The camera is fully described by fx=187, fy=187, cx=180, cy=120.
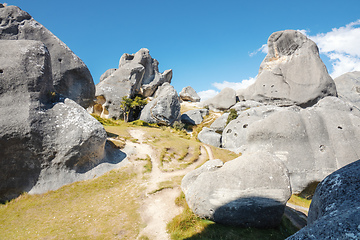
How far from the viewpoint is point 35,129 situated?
1050cm

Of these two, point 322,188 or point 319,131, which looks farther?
point 319,131

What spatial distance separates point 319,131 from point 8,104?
18.5m

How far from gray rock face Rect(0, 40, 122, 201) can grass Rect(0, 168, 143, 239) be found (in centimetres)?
91

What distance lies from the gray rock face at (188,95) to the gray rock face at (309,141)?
52923 mm

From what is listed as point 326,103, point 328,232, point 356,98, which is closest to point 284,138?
point 326,103

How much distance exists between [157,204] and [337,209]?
27.5ft

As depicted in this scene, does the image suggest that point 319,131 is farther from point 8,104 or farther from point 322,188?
point 8,104

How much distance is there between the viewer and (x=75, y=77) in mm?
15961

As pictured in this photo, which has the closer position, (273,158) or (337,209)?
(337,209)

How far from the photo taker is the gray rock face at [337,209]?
179cm

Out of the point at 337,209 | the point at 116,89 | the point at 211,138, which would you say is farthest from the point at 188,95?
the point at 337,209

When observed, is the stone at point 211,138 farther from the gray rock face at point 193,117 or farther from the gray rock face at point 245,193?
the gray rock face at point 245,193

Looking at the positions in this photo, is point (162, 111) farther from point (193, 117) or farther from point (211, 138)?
point (211, 138)

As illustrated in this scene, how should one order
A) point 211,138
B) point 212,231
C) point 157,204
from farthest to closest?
point 211,138
point 157,204
point 212,231
